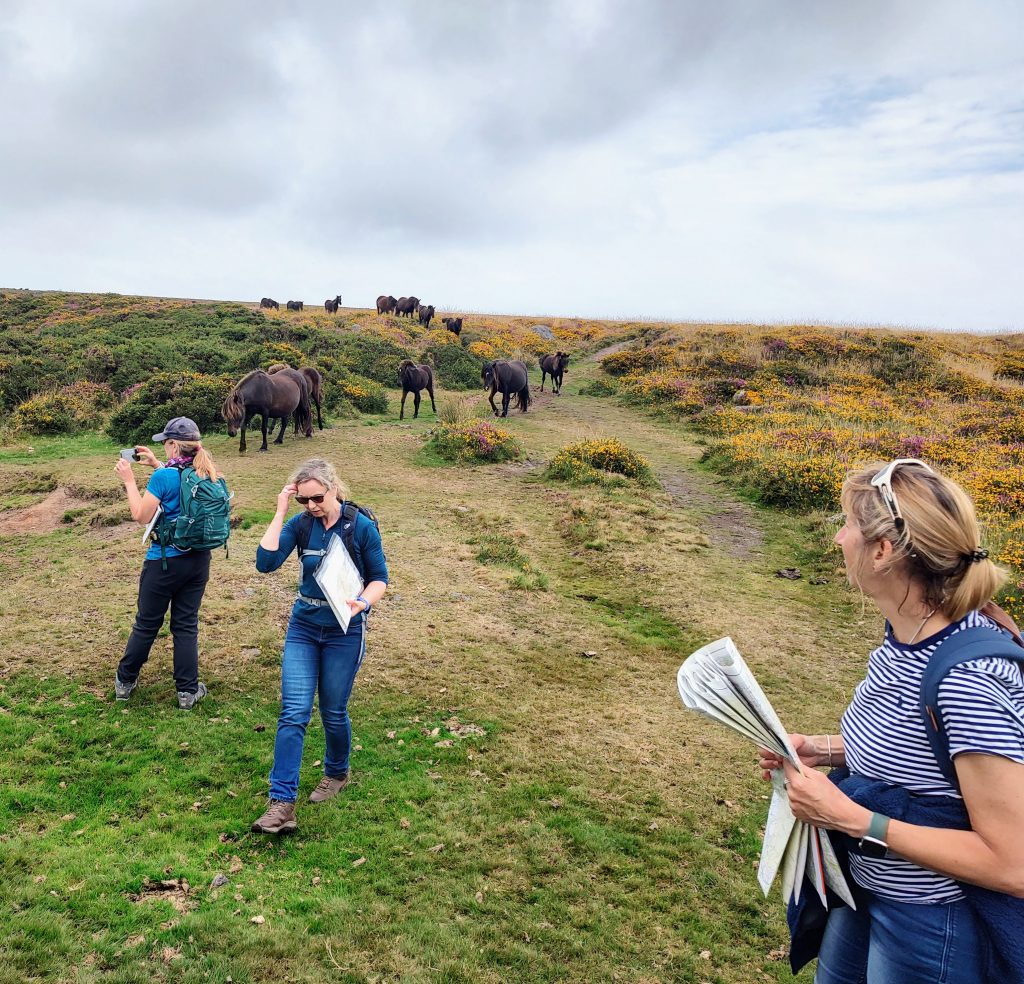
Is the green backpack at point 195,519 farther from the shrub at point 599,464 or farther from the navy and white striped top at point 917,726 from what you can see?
the shrub at point 599,464

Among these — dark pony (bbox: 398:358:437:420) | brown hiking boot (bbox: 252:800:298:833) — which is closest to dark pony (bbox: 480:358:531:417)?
dark pony (bbox: 398:358:437:420)

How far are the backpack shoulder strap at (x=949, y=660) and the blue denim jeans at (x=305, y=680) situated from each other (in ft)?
9.55

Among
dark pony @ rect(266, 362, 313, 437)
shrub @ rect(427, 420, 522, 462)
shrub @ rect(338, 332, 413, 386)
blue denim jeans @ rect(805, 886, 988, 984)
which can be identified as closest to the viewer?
Answer: blue denim jeans @ rect(805, 886, 988, 984)

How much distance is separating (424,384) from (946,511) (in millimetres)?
17867

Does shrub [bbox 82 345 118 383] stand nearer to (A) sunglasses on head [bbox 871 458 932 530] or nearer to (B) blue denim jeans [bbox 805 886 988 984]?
(A) sunglasses on head [bbox 871 458 932 530]

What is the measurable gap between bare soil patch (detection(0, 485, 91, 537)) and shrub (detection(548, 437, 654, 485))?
7925 mm

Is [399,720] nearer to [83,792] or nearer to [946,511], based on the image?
[83,792]

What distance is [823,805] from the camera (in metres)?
1.60

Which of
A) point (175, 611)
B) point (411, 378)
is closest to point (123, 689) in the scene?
point (175, 611)

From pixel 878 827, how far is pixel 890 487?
2.65ft

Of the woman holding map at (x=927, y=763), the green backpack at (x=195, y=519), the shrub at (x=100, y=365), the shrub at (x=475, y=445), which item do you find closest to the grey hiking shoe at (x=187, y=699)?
the green backpack at (x=195, y=519)

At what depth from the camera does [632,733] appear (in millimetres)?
5059

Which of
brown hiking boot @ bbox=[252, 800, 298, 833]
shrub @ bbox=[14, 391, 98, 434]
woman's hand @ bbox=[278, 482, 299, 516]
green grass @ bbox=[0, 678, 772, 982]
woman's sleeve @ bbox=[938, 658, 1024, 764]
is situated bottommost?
green grass @ bbox=[0, 678, 772, 982]

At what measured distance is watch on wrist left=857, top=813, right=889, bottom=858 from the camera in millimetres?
1506
